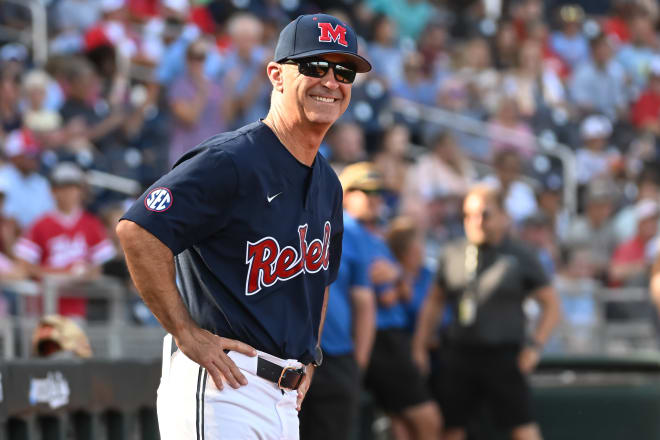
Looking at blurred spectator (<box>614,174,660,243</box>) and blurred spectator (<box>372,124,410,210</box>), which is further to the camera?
blurred spectator (<box>614,174,660,243</box>)

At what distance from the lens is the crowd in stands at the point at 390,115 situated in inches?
380

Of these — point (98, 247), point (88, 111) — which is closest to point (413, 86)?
point (88, 111)

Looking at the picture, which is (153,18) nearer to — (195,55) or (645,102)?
(195,55)

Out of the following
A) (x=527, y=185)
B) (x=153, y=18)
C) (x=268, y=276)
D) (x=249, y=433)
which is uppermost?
(x=153, y=18)

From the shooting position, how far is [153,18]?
12570 mm

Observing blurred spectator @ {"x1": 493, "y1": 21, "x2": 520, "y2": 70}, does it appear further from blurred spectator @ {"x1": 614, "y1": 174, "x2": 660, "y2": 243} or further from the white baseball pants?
the white baseball pants

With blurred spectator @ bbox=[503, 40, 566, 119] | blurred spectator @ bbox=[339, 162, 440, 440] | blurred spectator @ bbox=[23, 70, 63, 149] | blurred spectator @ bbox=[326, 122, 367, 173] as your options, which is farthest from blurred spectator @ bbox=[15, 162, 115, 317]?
blurred spectator @ bbox=[503, 40, 566, 119]

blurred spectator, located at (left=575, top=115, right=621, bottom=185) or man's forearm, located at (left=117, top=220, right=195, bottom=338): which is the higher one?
blurred spectator, located at (left=575, top=115, right=621, bottom=185)

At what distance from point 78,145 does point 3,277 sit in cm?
213

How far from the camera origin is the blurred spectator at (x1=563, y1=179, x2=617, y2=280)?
41.1 feet

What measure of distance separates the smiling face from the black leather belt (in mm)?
771

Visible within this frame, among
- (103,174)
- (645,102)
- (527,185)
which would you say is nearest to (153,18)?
(103,174)

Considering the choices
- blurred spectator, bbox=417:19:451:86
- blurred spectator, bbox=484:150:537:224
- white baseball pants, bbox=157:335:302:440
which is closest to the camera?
white baseball pants, bbox=157:335:302:440

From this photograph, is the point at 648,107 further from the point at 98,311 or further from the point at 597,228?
the point at 98,311
